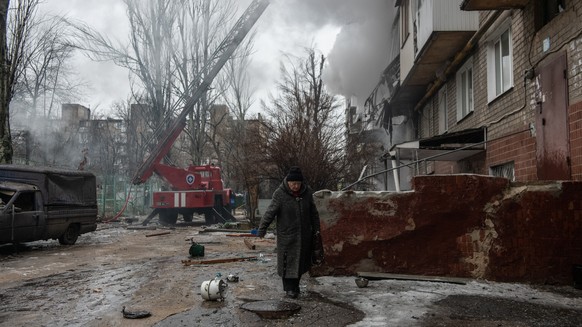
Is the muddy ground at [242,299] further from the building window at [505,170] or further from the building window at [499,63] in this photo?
the building window at [499,63]

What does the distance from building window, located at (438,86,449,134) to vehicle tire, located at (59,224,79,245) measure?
401 inches

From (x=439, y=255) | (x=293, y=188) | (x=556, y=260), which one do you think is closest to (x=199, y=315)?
(x=293, y=188)

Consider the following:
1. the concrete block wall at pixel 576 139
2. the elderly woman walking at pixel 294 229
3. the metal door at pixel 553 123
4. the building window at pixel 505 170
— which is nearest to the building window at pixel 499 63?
the building window at pixel 505 170

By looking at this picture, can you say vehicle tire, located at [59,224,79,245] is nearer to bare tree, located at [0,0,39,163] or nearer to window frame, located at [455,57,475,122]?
bare tree, located at [0,0,39,163]

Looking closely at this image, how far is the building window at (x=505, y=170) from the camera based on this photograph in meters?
8.72

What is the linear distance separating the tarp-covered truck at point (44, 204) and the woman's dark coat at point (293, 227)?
656 cm

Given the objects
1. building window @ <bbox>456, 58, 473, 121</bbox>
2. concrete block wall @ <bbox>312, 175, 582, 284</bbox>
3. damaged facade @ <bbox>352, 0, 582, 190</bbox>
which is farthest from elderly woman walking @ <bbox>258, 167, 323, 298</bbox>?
building window @ <bbox>456, 58, 473, 121</bbox>

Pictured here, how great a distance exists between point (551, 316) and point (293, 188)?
10.1ft

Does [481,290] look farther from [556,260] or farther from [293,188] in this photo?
[293,188]

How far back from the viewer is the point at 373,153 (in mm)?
14000

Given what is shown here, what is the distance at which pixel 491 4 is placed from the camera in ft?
26.7

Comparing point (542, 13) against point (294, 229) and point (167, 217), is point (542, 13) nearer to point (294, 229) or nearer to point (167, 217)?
point (294, 229)

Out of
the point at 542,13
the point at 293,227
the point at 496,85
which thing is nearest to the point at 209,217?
the point at 496,85

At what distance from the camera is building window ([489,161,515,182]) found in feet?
28.6
